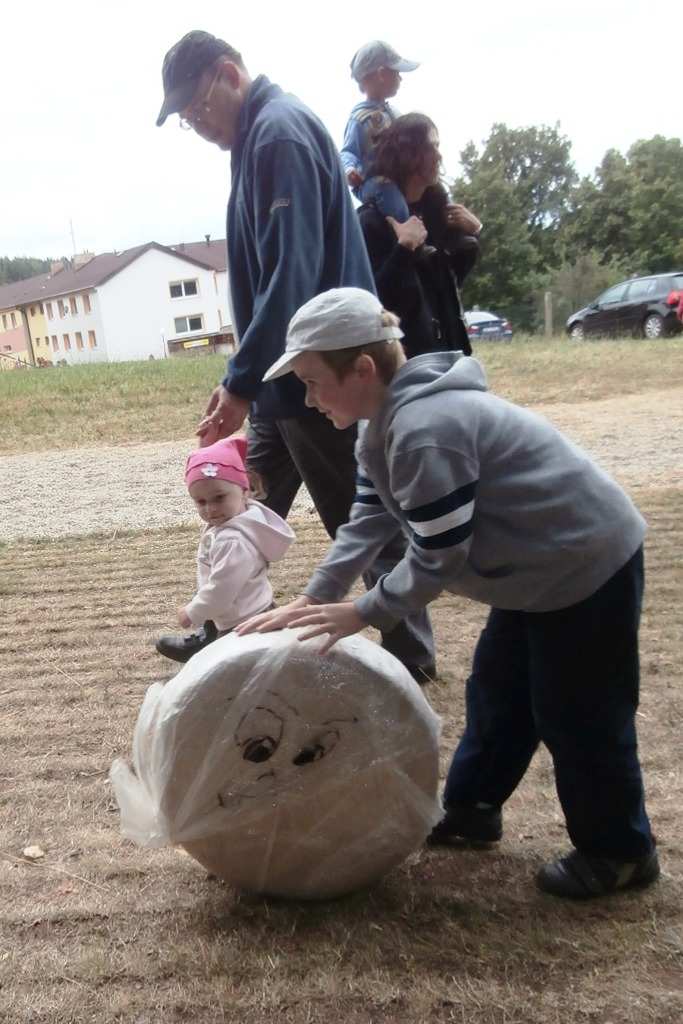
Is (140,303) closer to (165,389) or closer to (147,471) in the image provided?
(165,389)

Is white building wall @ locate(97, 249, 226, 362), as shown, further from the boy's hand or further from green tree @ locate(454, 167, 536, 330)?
the boy's hand

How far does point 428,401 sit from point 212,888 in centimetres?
139

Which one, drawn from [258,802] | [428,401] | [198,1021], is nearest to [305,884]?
[258,802]

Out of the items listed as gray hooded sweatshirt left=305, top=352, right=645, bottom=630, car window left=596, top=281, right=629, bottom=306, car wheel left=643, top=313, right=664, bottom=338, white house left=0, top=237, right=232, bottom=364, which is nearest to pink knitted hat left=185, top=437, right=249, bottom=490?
gray hooded sweatshirt left=305, top=352, right=645, bottom=630

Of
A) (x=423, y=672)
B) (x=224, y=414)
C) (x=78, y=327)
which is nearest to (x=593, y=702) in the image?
(x=423, y=672)

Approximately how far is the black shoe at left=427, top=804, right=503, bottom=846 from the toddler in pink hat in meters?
1.18

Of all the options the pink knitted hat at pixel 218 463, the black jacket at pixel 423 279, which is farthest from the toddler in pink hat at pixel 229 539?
the black jacket at pixel 423 279

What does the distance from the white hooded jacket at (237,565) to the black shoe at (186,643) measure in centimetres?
36

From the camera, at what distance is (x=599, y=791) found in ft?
7.64

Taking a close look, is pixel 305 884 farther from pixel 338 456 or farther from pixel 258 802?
pixel 338 456

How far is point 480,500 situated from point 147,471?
7302mm

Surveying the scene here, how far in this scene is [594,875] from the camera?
7.82 feet

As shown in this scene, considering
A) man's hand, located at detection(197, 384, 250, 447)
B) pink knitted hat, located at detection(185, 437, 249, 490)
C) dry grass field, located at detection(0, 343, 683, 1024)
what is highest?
man's hand, located at detection(197, 384, 250, 447)

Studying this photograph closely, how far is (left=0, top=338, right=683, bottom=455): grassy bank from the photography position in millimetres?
11656
